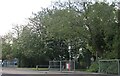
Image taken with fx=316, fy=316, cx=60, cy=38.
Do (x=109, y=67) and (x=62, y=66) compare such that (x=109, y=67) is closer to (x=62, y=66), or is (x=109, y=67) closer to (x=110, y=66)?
(x=110, y=66)

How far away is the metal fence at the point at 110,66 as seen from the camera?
33.8 meters

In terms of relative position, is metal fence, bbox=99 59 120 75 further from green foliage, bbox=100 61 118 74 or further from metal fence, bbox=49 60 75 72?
metal fence, bbox=49 60 75 72

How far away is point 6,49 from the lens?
227 ft

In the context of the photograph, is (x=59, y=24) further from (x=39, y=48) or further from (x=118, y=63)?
(x=39, y=48)

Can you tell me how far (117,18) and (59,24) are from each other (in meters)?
7.24

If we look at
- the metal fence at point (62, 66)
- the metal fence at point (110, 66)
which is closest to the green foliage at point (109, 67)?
the metal fence at point (110, 66)

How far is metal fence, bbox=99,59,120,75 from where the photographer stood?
33781 mm

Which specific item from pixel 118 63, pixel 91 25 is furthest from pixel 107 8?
pixel 118 63

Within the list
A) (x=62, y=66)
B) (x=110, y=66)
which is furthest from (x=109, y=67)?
(x=62, y=66)

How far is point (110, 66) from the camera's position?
34.8m

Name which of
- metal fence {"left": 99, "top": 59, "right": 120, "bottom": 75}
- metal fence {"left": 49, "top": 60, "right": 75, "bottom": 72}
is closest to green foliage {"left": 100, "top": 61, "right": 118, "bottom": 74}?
metal fence {"left": 99, "top": 59, "right": 120, "bottom": 75}

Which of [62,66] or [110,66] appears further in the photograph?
[62,66]

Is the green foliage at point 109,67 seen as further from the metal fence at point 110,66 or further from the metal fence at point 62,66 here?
the metal fence at point 62,66

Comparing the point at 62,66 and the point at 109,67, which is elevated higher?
the point at 62,66
